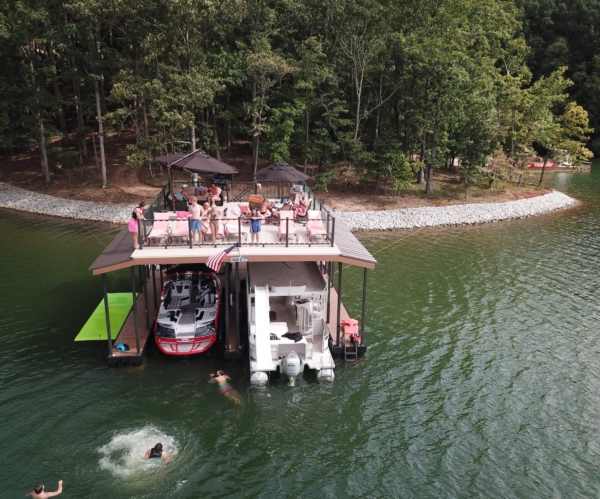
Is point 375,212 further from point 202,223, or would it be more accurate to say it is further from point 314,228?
point 202,223

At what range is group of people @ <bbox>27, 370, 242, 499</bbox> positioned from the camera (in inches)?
432

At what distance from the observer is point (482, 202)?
41.0m

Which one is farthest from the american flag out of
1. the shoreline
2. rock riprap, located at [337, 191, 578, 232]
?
rock riprap, located at [337, 191, 578, 232]

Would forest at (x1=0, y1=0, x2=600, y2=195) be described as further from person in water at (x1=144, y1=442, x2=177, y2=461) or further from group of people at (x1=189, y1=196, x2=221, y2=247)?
person in water at (x1=144, y1=442, x2=177, y2=461)

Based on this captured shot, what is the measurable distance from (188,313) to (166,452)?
623 cm

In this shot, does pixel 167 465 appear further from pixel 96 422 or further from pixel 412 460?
pixel 412 460

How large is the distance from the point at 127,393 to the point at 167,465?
3.68 metres

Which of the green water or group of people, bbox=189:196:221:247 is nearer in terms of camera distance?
the green water

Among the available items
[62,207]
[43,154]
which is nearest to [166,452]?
[62,207]

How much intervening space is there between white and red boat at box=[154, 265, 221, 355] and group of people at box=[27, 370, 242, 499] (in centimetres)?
159

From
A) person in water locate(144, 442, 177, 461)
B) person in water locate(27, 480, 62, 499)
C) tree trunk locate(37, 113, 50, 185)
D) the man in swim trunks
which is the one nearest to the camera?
person in water locate(27, 480, 62, 499)

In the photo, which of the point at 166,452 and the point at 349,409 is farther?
the point at 349,409

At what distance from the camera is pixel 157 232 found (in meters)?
16.2

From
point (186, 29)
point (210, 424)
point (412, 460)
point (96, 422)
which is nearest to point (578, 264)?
point (412, 460)
